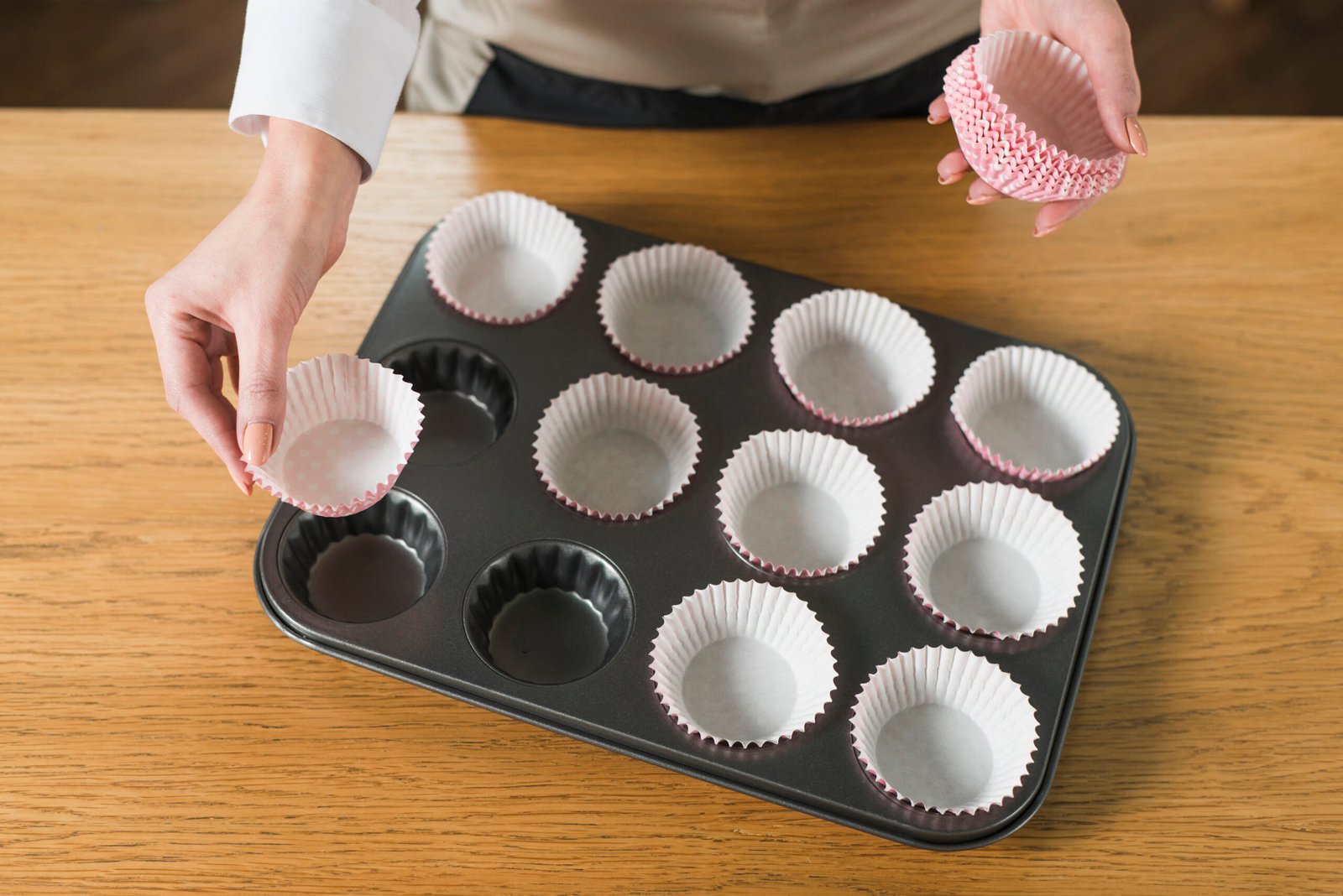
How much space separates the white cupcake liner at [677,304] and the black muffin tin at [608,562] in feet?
0.08

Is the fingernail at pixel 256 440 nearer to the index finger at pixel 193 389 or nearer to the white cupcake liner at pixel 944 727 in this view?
the index finger at pixel 193 389

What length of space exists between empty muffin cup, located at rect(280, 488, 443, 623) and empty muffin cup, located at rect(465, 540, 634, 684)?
7 cm

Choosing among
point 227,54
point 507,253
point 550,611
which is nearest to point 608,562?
point 550,611

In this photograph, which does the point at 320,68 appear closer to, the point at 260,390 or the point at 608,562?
the point at 260,390

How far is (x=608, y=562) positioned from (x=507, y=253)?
47 centimetres

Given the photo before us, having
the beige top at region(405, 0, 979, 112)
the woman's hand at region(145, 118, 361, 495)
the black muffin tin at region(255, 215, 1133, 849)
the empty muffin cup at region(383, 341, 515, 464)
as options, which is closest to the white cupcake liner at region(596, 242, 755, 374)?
the black muffin tin at region(255, 215, 1133, 849)

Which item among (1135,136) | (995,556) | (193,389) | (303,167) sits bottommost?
(995,556)

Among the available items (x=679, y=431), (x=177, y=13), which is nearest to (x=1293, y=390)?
(x=679, y=431)

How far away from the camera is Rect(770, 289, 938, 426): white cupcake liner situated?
4.09 ft

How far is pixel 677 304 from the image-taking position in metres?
1.34

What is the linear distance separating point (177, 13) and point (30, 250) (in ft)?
6.21

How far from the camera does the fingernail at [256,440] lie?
921 mm

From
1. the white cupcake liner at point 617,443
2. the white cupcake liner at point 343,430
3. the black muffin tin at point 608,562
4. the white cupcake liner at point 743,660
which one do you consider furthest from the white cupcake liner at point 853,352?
the white cupcake liner at point 343,430

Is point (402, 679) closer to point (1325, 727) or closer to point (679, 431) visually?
point (679, 431)
